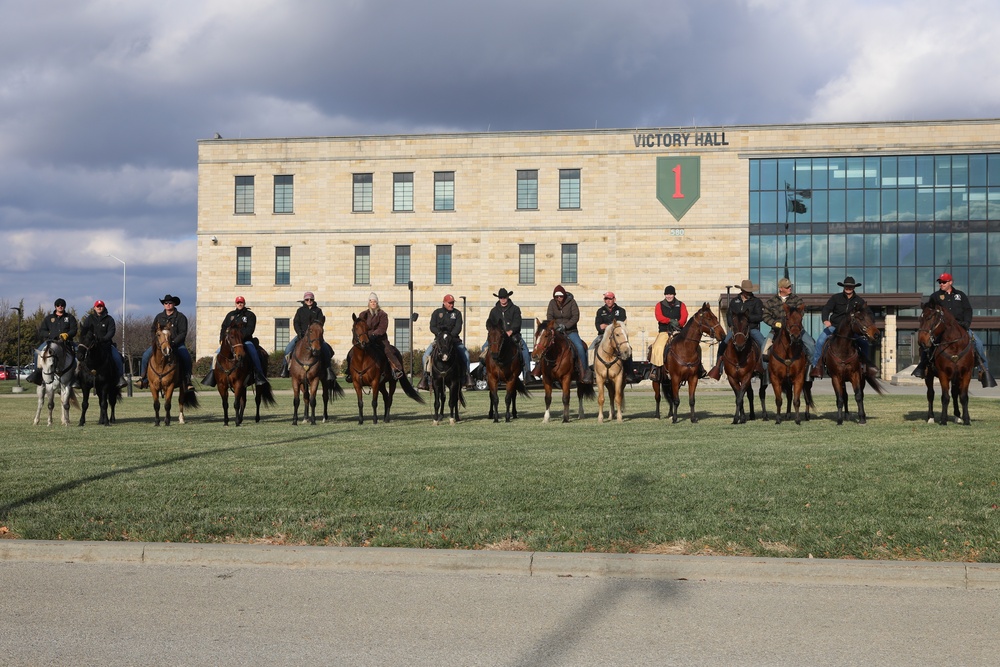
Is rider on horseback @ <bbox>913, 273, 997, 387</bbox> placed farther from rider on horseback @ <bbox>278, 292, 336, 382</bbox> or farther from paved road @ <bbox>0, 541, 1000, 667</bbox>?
paved road @ <bbox>0, 541, 1000, 667</bbox>

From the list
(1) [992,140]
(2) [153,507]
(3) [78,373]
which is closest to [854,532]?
(2) [153,507]

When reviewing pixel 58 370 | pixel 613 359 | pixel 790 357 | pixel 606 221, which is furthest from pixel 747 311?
pixel 606 221

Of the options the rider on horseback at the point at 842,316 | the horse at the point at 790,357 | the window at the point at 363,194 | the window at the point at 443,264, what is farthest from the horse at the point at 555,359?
the window at the point at 363,194

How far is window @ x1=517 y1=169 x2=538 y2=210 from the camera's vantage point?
69.1 m

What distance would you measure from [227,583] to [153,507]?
280cm

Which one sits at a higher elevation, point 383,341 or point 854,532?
point 383,341

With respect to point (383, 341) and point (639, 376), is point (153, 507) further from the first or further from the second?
point (639, 376)

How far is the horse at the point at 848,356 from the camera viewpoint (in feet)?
66.2

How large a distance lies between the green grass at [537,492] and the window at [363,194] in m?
53.9

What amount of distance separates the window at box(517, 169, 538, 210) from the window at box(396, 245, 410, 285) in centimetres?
848

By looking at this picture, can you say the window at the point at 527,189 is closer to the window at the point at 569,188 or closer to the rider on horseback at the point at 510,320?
the window at the point at 569,188

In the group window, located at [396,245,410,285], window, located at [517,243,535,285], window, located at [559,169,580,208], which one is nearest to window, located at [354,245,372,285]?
window, located at [396,245,410,285]

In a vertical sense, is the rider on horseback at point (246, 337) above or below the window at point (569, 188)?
below

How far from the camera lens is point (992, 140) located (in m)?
67.1
